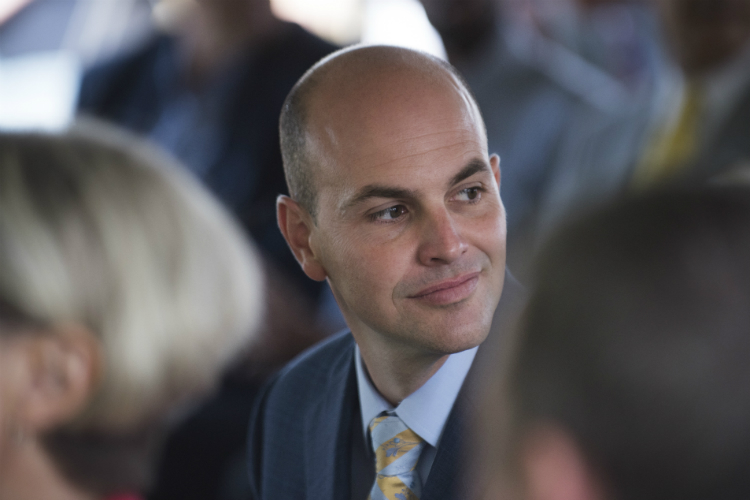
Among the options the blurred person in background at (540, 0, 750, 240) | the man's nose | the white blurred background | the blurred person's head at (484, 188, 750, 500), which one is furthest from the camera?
the white blurred background

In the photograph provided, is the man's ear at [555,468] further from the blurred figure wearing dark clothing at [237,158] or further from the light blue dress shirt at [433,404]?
the blurred figure wearing dark clothing at [237,158]

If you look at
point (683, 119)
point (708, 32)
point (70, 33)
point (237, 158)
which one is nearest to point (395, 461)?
point (237, 158)

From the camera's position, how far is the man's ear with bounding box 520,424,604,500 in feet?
1.09

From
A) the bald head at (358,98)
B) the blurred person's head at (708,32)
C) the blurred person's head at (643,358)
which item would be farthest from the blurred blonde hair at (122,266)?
the blurred person's head at (708,32)

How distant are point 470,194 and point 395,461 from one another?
0.61 ft

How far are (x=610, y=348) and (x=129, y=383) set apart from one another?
14.0 inches

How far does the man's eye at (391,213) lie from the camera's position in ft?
1.53

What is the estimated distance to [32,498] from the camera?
0.54 m

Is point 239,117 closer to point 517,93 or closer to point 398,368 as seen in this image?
point 517,93

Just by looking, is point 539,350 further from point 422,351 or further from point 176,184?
point 176,184

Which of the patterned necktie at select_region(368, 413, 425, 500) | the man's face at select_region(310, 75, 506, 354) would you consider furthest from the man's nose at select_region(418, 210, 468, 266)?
the patterned necktie at select_region(368, 413, 425, 500)

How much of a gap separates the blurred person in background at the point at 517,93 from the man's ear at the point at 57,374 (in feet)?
1.34

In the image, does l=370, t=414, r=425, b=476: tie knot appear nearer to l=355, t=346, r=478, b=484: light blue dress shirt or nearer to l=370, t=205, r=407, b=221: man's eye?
l=355, t=346, r=478, b=484: light blue dress shirt

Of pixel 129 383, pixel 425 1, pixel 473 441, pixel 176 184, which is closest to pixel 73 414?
pixel 129 383
